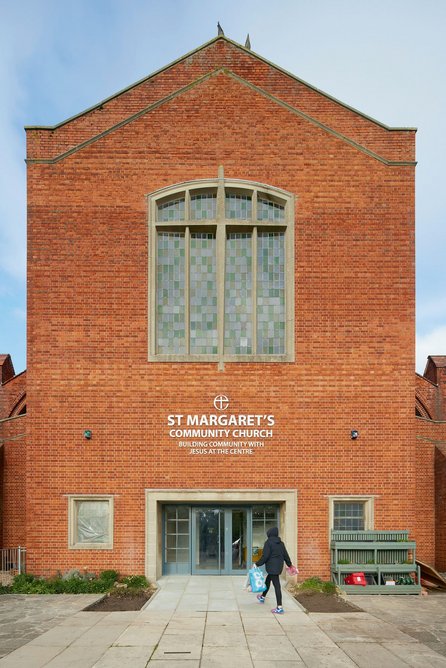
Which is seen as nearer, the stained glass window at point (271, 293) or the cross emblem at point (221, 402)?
the cross emblem at point (221, 402)

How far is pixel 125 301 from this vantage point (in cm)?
1388

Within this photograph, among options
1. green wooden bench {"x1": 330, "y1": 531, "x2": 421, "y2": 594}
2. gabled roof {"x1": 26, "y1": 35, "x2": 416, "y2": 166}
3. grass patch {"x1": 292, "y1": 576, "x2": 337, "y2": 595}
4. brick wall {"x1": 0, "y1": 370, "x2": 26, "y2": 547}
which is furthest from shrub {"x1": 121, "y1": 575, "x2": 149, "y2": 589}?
gabled roof {"x1": 26, "y1": 35, "x2": 416, "y2": 166}

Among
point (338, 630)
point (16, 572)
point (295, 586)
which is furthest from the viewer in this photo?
point (16, 572)

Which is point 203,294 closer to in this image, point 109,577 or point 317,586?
point 109,577

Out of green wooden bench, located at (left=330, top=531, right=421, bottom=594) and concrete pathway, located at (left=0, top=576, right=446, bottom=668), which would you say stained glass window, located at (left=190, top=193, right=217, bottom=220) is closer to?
green wooden bench, located at (left=330, top=531, right=421, bottom=594)

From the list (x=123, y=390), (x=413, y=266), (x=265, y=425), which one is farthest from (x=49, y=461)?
(x=413, y=266)

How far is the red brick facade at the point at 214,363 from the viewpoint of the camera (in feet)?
44.5

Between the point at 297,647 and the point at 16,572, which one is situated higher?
the point at 297,647

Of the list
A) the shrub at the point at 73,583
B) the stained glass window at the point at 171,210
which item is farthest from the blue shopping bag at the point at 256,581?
the stained glass window at the point at 171,210

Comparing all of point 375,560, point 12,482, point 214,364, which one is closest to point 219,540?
point 375,560

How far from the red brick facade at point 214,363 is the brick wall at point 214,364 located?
34 mm

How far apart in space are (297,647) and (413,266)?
9172mm

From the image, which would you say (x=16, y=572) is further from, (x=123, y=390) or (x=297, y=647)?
(x=297, y=647)

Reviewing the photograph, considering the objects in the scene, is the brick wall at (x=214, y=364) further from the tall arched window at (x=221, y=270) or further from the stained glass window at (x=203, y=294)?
the stained glass window at (x=203, y=294)
